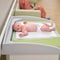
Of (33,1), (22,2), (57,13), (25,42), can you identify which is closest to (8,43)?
(25,42)

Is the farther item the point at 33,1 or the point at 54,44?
the point at 33,1

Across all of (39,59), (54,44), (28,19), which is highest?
(28,19)

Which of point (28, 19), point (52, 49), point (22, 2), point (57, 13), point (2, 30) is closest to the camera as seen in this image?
point (52, 49)

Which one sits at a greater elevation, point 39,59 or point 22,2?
point 22,2

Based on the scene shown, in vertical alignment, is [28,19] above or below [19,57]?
above

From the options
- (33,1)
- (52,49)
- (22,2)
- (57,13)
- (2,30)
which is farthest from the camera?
(57,13)

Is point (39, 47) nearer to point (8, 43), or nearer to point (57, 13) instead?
point (8, 43)

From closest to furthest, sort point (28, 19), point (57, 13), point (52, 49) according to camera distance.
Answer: point (52, 49), point (28, 19), point (57, 13)

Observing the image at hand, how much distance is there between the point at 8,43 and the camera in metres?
1.16

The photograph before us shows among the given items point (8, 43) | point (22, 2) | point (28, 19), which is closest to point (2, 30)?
point (8, 43)

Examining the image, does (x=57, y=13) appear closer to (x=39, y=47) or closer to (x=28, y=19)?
(x=28, y=19)

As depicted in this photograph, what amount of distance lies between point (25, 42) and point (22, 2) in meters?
1.57

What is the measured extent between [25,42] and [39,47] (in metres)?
0.11

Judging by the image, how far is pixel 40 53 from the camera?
3.84ft
